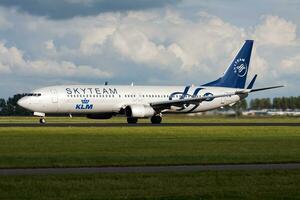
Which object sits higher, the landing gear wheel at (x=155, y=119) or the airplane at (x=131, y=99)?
the airplane at (x=131, y=99)

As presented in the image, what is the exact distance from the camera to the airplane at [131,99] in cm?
6819

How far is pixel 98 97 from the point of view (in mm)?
69625

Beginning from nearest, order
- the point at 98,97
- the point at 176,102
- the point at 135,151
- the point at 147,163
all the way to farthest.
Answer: the point at 147,163 < the point at 135,151 < the point at 98,97 < the point at 176,102

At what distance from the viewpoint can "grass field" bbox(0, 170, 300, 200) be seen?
1698 cm

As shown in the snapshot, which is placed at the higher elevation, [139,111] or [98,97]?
[98,97]

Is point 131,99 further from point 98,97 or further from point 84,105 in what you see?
point 84,105

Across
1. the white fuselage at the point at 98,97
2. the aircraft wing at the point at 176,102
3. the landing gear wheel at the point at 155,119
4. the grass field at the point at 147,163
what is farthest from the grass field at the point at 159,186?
the landing gear wheel at the point at 155,119

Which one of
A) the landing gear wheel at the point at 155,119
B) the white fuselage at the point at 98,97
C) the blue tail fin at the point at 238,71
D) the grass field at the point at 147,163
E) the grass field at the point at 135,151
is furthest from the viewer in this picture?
the blue tail fin at the point at 238,71

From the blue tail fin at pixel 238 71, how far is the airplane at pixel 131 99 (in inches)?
16.1

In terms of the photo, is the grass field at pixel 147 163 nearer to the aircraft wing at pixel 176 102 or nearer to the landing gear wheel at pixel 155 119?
the aircraft wing at pixel 176 102

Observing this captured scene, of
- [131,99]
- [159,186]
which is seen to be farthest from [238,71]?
[159,186]

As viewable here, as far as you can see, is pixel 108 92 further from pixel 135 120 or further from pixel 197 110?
pixel 197 110

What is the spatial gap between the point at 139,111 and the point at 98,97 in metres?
4.46

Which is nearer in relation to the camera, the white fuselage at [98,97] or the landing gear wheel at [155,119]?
the white fuselage at [98,97]
